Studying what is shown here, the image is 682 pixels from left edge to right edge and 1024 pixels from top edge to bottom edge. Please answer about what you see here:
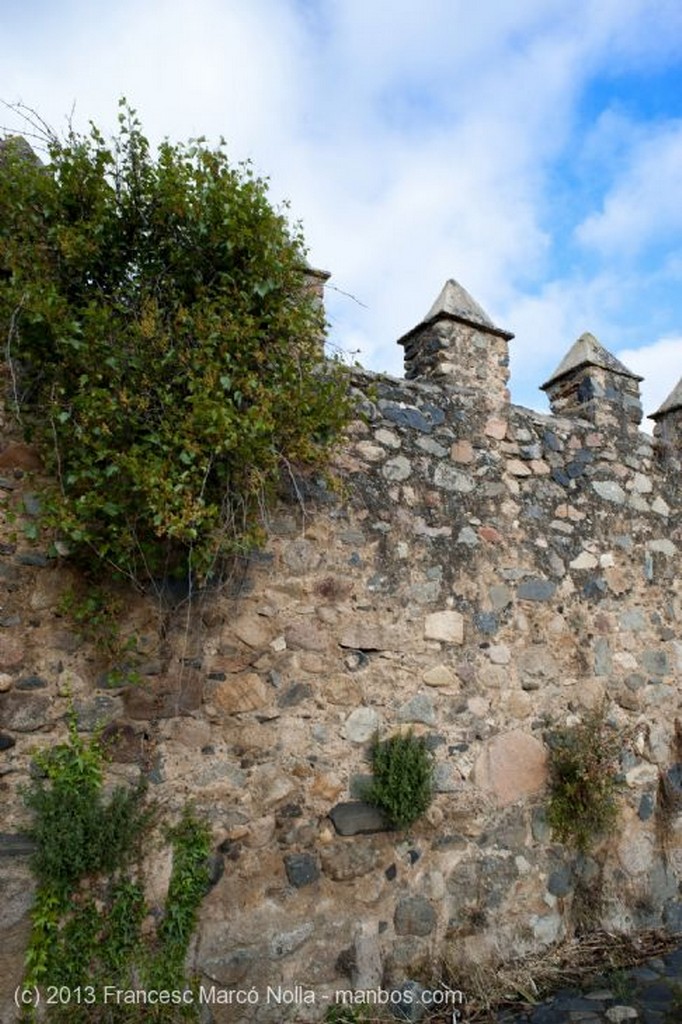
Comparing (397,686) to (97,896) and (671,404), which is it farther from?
(671,404)

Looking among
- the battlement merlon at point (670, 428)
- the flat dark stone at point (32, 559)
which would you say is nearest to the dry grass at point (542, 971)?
the flat dark stone at point (32, 559)

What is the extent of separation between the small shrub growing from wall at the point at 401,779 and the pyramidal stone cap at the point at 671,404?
10.4ft

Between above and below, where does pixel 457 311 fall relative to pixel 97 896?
above

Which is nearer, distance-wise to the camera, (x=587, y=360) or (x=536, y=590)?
(x=536, y=590)

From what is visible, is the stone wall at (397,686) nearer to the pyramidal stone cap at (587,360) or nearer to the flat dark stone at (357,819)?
the flat dark stone at (357,819)

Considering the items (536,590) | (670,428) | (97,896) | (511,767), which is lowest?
(97,896)

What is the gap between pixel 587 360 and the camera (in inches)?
202

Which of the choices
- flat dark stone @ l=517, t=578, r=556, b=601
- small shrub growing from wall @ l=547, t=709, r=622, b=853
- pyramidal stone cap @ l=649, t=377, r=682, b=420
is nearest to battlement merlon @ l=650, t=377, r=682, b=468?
pyramidal stone cap @ l=649, t=377, r=682, b=420

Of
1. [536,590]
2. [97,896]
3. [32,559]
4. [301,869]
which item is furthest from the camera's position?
[536,590]

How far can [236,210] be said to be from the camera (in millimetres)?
3357

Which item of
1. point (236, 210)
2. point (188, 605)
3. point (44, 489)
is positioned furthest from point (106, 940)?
point (236, 210)

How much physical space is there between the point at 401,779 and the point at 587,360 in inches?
123

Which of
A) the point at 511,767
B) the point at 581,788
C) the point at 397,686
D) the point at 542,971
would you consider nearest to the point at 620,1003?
the point at 542,971

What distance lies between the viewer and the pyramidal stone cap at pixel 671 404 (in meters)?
5.39
